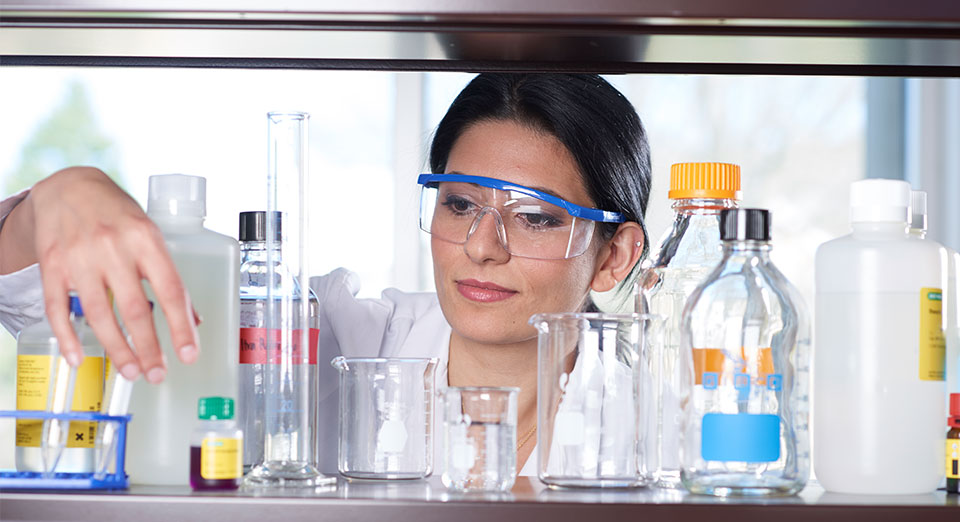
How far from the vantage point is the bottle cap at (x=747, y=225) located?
898 mm

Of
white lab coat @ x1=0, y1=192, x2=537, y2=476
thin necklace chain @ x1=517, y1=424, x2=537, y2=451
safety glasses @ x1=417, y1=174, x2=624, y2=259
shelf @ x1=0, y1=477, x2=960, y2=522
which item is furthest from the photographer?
white lab coat @ x1=0, y1=192, x2=537, y2=476

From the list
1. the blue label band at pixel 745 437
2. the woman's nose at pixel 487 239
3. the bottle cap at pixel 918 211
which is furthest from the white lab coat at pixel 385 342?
the bottle cap at pixel 918 211

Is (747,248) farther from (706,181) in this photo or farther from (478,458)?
(478,458)

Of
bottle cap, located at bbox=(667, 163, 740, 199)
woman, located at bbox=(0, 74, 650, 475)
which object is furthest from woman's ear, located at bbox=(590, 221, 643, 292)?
bottle cap, located at bbox=(667, 163, 740, 199)

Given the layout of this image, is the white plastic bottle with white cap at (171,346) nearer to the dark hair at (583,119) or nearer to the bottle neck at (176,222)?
the bottle neck at (176,222)

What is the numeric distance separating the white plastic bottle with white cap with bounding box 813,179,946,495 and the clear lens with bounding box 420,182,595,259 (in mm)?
731

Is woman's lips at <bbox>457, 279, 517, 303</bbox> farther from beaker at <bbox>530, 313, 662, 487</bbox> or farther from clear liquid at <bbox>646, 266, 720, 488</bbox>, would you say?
beaker at <bbox>530, 313, 662, 487</bbox>

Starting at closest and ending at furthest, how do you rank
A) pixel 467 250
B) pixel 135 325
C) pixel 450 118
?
pixel 135 325
pixel 467 250
pixel 450 118

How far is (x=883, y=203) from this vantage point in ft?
2.96

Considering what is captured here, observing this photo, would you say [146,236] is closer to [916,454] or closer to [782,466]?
[782,466]

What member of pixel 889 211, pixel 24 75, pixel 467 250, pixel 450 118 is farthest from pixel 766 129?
pixel 889 211

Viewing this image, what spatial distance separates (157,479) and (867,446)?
0.67 meters

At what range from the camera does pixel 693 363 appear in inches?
35.3

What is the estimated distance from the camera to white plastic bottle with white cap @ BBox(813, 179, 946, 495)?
34.4 inches
